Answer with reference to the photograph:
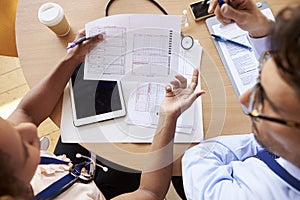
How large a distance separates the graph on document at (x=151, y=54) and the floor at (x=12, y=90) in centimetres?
71

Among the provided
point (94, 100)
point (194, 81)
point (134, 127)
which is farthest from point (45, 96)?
point (194, 81)

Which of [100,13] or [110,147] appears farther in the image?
[100,13]

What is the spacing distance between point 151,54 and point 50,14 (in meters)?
0.26

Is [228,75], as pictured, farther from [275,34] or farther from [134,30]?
[275,34]

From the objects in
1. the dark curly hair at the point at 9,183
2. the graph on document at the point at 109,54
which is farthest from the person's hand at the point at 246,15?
the dark curly hair at the point at 9,183

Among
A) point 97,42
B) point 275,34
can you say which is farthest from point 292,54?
point 97,42

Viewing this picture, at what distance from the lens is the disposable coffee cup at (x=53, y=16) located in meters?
0.94

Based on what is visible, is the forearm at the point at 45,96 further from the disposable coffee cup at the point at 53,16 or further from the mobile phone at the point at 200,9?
the mobile phone at the point at 200,9

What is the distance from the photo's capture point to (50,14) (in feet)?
3.10

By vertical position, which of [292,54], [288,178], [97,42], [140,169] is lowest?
[140,169]

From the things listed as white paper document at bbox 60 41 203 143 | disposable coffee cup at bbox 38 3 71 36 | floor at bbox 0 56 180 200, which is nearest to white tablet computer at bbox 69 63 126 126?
white paper document at bbox 60 41 203 143

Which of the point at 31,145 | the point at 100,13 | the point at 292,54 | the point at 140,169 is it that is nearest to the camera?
the point at 292,54

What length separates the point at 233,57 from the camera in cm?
95

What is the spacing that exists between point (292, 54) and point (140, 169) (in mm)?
480
